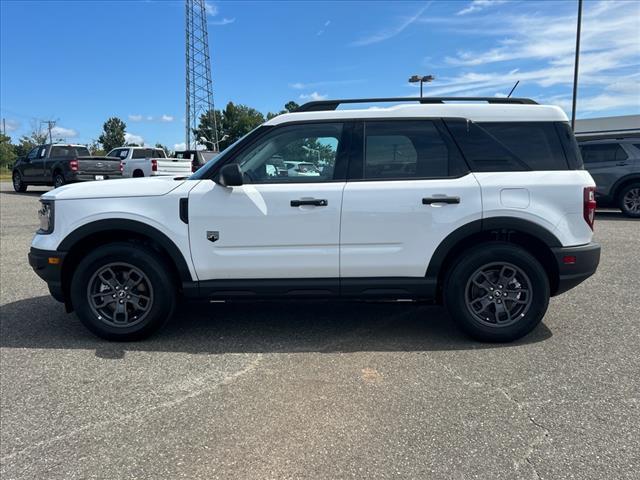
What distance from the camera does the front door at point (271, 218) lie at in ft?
13.2

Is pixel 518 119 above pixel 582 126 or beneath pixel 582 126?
beneath

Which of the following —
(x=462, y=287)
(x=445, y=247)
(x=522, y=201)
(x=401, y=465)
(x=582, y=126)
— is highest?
(x=582, y=126)

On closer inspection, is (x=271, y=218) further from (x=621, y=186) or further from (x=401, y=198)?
(x=621, y=186)

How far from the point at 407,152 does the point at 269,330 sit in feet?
6.56

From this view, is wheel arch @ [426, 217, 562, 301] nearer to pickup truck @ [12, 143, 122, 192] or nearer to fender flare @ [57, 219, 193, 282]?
fender flare @ [57, 219, 193, 282]

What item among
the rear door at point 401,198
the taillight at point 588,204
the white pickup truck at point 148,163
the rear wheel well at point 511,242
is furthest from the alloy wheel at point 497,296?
the white pickup truck at point 148,163

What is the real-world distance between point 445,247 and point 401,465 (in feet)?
6.45

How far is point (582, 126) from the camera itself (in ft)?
108

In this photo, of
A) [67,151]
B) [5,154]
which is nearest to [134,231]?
[67,151]

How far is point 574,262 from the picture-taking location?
4082 mm

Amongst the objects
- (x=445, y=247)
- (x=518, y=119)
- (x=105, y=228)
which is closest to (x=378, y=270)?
(x=445, y=247)

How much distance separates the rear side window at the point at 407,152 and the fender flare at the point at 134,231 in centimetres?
170

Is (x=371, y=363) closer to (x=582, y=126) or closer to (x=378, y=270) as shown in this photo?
(x=378, y=270)

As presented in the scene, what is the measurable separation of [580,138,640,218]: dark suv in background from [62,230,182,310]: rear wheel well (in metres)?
10.9
